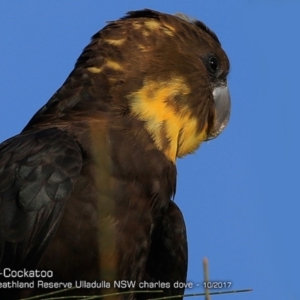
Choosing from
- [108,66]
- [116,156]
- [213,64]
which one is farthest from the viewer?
[213,64]

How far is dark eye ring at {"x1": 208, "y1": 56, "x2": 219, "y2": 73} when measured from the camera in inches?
221

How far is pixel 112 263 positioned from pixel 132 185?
459 mm

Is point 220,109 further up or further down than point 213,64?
further down

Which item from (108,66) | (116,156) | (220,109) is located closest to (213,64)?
(220,109)

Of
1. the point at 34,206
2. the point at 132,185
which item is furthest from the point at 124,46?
the point at 34,206

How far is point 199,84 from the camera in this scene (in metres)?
5.46

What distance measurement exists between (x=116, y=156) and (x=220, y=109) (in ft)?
3.96

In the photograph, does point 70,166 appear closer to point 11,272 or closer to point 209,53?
point 11,272

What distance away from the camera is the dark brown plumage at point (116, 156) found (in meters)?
4.46

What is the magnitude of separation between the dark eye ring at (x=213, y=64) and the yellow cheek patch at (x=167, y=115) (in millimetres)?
365

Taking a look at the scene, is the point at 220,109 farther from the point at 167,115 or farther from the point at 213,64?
the point at 167,115

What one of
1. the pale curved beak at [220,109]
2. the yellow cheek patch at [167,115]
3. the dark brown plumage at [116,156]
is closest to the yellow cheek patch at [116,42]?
the dark brown plumage at [116,156]

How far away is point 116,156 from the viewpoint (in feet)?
15.6

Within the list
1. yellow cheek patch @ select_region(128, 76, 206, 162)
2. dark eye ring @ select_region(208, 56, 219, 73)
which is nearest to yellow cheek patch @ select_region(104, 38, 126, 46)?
yellow cheek patch @ select_region(128, 76, 206, 162)
